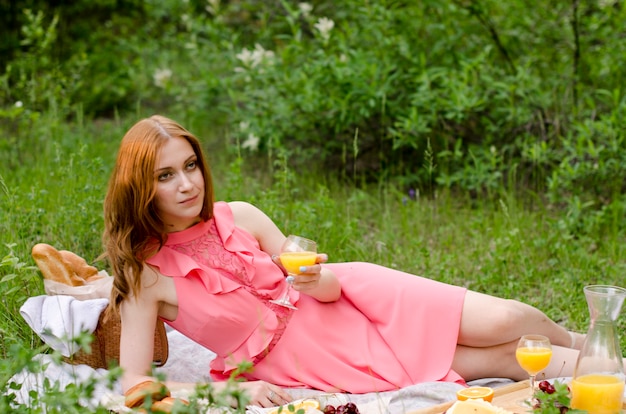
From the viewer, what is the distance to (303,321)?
331cm

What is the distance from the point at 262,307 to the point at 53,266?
0.93m

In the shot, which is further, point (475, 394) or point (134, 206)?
point (134, 206)

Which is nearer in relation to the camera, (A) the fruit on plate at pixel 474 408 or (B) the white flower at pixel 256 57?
(A) the fruit on plate at pixel 474 408

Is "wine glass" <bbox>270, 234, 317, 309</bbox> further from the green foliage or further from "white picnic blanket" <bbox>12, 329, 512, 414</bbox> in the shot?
the green foliage

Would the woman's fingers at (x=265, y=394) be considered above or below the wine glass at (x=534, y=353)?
below

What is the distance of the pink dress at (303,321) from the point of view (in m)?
3.21

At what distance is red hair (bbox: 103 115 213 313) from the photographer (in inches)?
121

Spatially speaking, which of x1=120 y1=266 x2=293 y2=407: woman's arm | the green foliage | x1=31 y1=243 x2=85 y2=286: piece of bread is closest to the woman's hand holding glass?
x1=120 y1=266 x2=293 y2=407: woman's arm

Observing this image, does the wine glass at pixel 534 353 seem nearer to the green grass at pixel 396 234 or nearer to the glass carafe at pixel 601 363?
the glass carafe at pixel 601 363

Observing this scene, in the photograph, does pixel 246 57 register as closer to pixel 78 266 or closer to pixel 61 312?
pixel 78 266

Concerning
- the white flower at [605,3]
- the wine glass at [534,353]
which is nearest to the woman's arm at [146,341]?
the wine glass at [534,353]

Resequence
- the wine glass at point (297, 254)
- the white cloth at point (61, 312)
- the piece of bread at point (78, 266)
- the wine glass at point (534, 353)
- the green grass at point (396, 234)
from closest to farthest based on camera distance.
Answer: the wine glass at point (534, 353) < the wine glass at point (297, 254) < the white cloth at point (61, 312) < the piece of bread at point (78, 266) < the green grass at point (396, 234)

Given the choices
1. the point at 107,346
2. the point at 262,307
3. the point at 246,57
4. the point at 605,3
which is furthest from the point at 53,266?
the point at 605,3

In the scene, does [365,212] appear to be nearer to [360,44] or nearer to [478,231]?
[478,231]
